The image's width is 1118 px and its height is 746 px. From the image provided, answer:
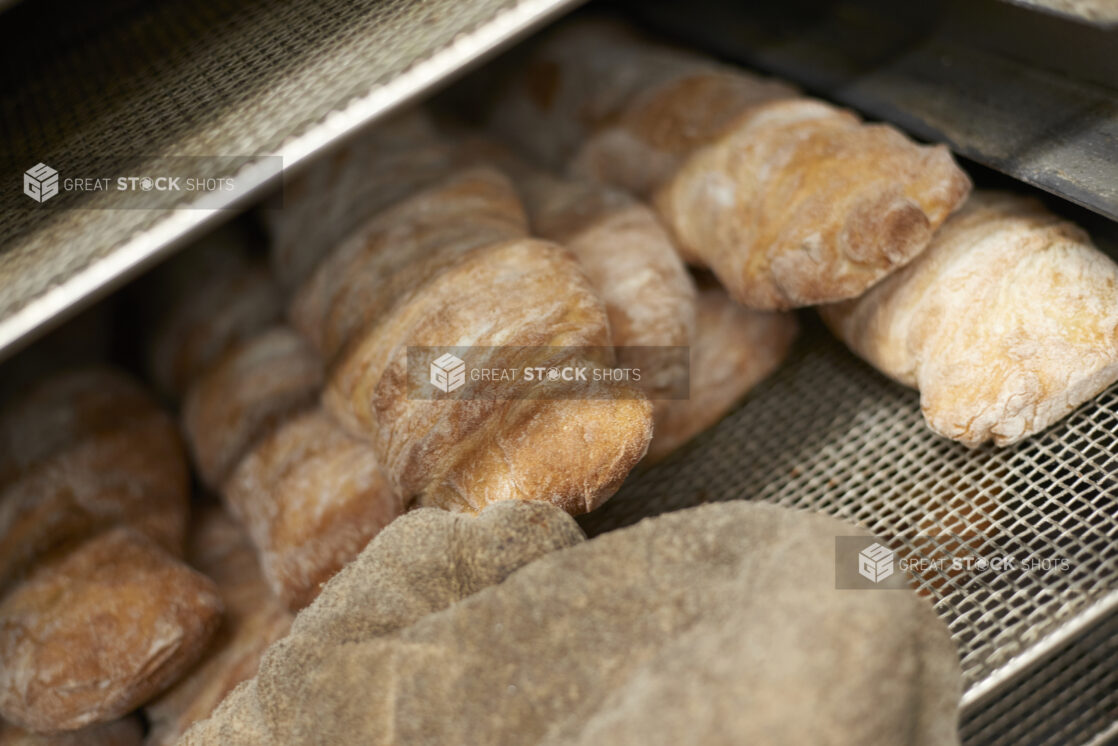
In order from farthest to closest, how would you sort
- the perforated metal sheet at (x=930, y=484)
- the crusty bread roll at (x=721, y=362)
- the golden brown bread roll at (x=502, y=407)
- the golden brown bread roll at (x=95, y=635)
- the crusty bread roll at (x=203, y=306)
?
the crusty bread roll at (x=203, y=306) → the crusty bread roll at (x=721, y=362) → the golden brown bread roll at (x=95, y=635) → the golden brown bread roll at (x=502, y=407) → the perforated metal sheet at (x=930, y=484)

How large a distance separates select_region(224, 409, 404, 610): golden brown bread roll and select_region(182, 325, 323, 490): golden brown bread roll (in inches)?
2.3

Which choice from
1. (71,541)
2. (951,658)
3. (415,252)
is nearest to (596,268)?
(415,252)

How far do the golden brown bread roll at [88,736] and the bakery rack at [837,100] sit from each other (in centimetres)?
80

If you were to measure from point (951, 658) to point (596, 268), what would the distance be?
2.85 feet

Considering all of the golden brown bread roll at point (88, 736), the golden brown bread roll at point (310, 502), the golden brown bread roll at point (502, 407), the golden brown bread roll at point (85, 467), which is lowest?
the golden brown bread roll at point (88, 736)

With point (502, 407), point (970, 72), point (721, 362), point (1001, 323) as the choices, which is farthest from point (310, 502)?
point (970, 72)

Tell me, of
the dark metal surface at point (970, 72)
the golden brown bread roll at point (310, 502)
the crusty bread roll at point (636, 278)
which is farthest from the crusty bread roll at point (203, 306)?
the dark metal surface at point (970, 72)

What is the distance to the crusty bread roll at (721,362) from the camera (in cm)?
152

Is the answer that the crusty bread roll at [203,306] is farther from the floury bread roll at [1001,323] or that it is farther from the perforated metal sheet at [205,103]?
the floury bread roll at [1001,323]

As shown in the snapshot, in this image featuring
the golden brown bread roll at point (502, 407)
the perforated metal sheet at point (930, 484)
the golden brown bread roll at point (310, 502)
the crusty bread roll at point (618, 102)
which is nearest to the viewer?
the perforated metal sheet at point (930, 484)

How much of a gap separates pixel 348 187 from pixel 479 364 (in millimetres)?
699

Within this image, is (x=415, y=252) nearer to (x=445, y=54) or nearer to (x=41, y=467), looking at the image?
(x=445, y=54)

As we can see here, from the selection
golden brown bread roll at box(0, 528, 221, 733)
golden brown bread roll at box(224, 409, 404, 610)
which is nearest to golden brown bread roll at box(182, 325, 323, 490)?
golden brown bread roll at box(224, 409, 404, 610)

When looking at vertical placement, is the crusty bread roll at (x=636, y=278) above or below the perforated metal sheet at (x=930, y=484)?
above
